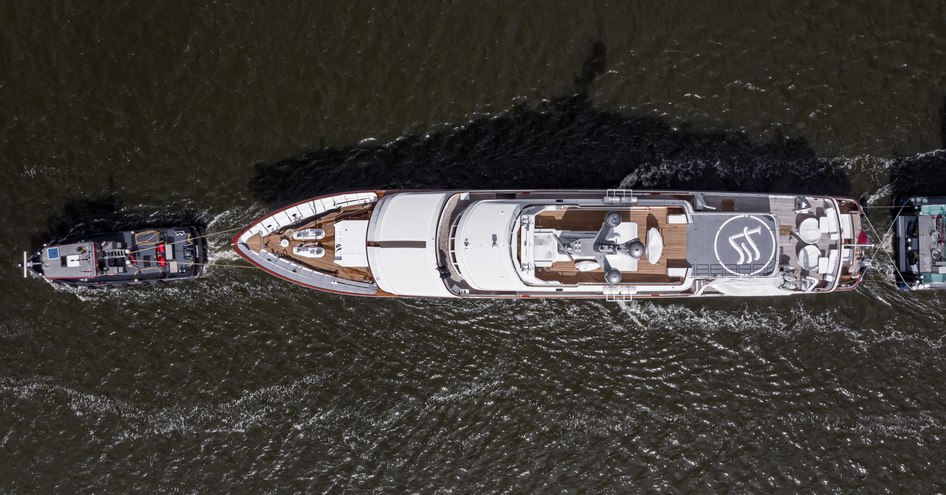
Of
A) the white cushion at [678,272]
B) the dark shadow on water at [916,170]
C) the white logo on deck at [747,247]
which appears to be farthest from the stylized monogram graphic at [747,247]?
the dark shadow on water at [916,170]

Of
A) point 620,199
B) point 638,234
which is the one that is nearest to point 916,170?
point 638,234

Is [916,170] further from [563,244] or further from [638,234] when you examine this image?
[563,244]

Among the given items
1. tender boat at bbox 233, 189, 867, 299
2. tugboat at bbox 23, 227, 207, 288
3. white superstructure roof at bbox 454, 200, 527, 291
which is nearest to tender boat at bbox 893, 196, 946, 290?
tender boat at bbox 233, 189, 867, 299

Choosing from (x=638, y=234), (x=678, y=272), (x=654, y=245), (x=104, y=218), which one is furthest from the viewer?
(x=104, y=218)

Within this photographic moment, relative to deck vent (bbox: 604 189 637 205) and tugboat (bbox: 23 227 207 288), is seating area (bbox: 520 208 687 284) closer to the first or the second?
deck vent (bbox: 604 189 637 205)

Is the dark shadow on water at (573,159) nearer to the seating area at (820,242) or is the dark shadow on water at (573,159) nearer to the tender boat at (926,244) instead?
the seating area at (820,242)

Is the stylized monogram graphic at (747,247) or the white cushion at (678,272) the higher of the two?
the stylized monogram graphic at (747,247)
